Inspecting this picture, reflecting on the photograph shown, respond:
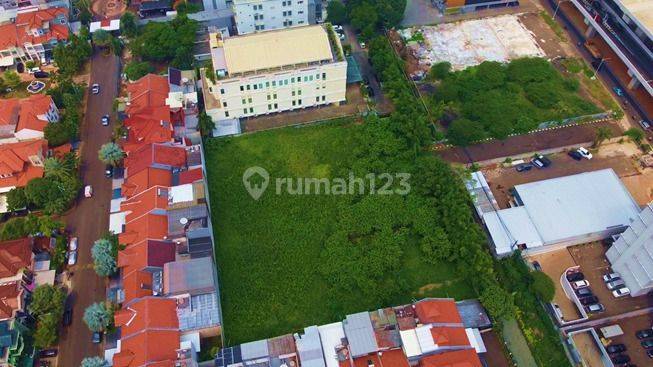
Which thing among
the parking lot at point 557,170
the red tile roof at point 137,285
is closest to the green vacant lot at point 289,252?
the red tile roof at point 137,285

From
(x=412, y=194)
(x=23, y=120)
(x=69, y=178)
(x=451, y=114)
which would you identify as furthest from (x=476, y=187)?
(x=23, y=120)

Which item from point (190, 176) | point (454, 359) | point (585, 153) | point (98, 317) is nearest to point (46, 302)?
point (98, 317)

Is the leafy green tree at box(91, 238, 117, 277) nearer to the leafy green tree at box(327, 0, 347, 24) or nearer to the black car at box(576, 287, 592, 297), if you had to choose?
the leafy green tree at box(327, 0, 347, 24)

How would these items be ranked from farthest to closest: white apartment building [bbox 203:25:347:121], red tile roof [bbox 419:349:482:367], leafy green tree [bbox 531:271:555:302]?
white apartment building [bbox 203:25:347:121], leafy green tree [bbox 531:271:555:302], red tile roof [bbox 419:349:482:367]

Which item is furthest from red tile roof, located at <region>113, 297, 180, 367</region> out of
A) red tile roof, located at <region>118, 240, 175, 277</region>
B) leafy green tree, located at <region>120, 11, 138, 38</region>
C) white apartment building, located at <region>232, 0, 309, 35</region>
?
leafy green tree, located at <region>120, 11, 138, 38</region>

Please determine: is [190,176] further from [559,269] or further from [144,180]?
[559,269]

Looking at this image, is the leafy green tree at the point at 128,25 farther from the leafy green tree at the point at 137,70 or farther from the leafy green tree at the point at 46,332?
the leafy green tree at the point at 46,332
